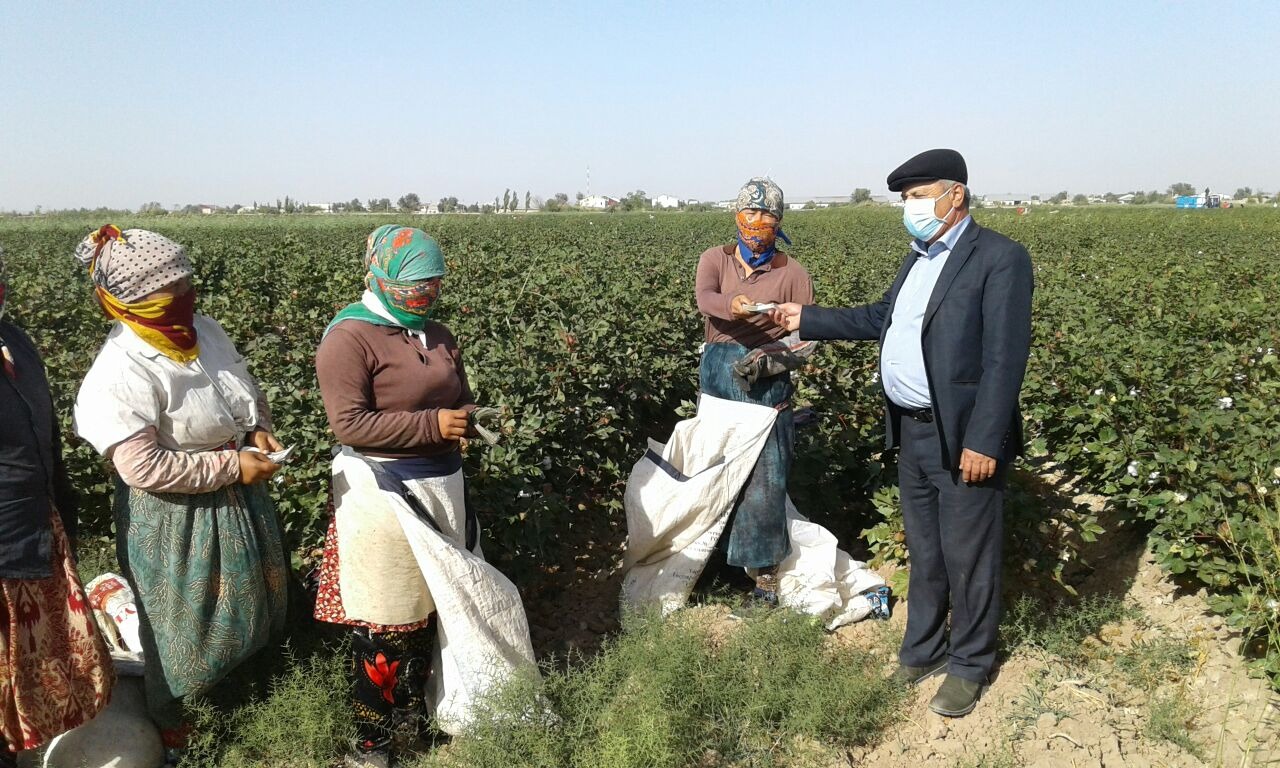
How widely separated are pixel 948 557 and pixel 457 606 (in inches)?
63.1

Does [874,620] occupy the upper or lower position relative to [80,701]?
lower

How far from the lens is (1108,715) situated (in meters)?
2.93

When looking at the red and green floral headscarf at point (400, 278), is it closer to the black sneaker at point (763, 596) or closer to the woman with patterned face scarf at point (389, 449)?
the woman with patterned face scarf at point (389, 449)

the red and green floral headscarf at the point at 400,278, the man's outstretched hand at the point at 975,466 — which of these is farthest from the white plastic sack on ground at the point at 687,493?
the red and green floral headscarf at the point at 400,278

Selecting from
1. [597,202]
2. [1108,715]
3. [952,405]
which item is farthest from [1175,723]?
[597,202]

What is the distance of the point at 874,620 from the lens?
12.5ft

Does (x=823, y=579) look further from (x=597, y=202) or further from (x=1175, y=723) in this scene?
(x=597, y=202)

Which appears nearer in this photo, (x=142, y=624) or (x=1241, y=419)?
(x=142, y=624)

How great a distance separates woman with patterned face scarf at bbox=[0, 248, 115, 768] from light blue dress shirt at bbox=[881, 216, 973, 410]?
250 cm

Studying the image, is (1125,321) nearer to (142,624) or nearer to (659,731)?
(659,731)

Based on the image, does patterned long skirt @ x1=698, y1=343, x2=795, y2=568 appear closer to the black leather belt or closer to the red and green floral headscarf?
the black leather belt

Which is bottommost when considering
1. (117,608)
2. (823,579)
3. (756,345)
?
(823,579)

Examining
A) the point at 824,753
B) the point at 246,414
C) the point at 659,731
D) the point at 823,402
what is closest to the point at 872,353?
the point at 823,402

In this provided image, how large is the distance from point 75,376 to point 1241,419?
5428 mm
